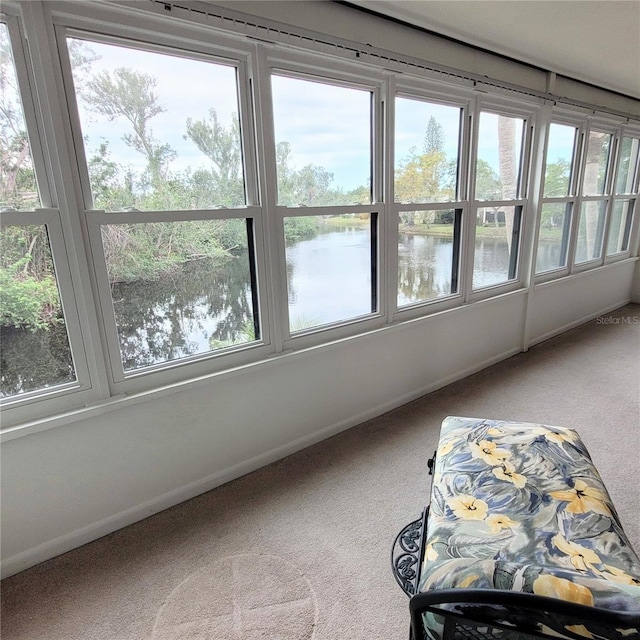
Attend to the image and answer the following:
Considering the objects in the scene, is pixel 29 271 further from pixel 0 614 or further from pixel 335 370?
pixel 335 370

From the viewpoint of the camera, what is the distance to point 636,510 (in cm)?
172

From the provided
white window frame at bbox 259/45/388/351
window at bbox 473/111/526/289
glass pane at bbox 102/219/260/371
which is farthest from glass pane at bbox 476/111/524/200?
glass pane at bbox 102/219/260/371

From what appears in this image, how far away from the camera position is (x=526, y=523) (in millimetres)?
1109

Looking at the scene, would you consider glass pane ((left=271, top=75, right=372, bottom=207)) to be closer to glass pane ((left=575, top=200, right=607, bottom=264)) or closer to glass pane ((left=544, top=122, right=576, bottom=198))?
glass pane ((left=544, top=122, right=576, bottom=198))

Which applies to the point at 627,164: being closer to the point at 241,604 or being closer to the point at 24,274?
the point at 241,604

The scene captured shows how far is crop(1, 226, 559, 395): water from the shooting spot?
4.99 ft

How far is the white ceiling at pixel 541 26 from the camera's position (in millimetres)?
1949

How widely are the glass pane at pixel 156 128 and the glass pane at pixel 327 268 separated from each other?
418mm

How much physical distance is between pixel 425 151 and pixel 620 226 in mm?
3621

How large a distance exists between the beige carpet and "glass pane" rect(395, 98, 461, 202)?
1460 mm

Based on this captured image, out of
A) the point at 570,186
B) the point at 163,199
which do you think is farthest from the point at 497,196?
the point at 163,199

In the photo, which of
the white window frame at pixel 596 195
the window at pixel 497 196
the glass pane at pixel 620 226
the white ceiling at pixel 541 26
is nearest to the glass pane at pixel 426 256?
the window at pixel 497 196

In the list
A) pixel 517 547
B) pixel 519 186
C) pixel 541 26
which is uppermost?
pixel 541 26

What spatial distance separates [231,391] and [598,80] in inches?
157
